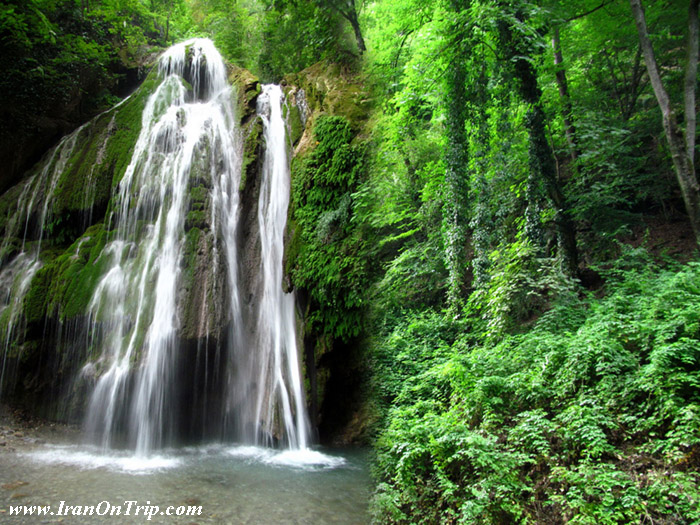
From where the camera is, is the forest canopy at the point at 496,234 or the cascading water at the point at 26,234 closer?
the forest canopy at the point at 496,234

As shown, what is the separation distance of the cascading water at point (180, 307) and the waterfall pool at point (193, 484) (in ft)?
2.51

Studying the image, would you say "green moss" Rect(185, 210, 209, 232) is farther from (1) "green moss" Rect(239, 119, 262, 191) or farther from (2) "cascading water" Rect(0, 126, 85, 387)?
(2) "cascading water" Rect(0, 126, 85, 387)

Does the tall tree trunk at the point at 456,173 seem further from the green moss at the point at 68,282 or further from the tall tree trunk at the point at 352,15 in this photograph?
the green moss at the point at 68,282

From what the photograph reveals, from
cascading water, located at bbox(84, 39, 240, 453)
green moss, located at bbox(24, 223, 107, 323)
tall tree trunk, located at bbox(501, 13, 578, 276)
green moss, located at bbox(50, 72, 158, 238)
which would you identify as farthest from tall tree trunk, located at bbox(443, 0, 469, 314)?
green moss, located at bbox(50, 72, 158, 238)

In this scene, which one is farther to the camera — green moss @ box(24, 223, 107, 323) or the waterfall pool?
green moss @ box(24, 223, 107, 323)

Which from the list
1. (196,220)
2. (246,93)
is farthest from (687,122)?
(246,93)

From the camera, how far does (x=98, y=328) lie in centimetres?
887

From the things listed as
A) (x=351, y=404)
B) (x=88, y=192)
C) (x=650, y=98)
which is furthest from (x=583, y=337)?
(x=88, y=192)

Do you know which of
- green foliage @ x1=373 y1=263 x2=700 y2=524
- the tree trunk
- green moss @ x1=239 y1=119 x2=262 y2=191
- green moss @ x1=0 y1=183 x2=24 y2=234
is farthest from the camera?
green moss @ x1=0 y1=183 x2=24 y2=234

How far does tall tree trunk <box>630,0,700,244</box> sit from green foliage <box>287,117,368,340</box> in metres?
5.52

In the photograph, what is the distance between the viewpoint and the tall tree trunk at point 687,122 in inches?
284

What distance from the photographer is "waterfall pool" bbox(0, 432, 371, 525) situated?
484 cm

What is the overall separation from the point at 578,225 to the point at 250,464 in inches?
381

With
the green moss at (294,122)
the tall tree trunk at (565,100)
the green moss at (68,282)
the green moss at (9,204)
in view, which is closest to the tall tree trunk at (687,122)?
the tall tree trunk at (565,100)
